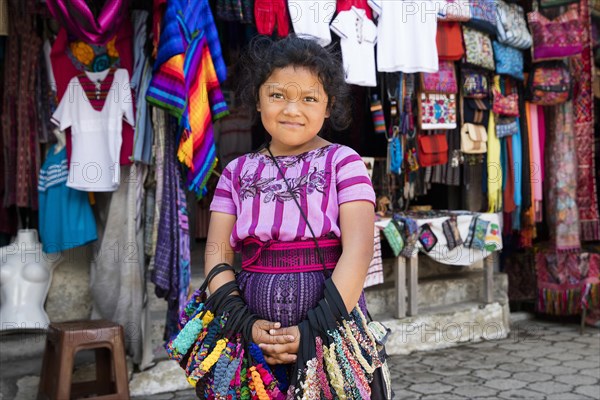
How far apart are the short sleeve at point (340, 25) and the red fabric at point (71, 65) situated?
1.27 m

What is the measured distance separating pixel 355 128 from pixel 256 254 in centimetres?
362

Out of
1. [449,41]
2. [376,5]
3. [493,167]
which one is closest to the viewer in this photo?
[376,5]

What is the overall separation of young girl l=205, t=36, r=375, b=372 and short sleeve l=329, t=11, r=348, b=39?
2312 mm

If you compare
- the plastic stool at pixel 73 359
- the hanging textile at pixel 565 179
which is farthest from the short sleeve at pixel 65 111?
the hanging textile at pixel 565 179

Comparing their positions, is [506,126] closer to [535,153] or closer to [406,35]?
[535,153]

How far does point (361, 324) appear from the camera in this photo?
177cm

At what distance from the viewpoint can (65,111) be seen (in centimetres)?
364

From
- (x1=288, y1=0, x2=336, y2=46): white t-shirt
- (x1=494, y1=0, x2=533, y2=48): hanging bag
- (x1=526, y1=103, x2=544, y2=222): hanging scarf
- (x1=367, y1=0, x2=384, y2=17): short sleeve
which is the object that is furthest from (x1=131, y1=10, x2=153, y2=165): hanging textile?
(x1=526, y1=103, x2=544, y2=222): hanging scarf

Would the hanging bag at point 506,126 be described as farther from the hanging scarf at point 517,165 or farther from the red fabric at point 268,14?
the red fabric at point 268,14

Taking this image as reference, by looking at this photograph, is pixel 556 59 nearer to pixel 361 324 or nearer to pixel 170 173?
pixel 170 173

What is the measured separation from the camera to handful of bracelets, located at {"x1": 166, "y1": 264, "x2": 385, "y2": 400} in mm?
1620

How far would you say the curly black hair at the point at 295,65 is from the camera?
1807 millimetres

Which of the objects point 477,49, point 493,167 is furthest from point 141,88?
point 493,167

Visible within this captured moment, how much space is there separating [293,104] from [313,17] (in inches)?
92.5
